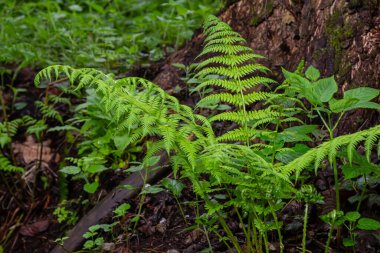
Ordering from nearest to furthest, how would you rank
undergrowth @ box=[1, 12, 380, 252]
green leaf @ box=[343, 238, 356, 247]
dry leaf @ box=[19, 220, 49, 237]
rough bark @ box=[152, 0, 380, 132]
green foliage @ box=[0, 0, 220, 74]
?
undergrowth @ box=[1, 12, 380, 252]
green leaf @ box=[343, 238, 356, 247]
rough bark @ box=[152, 0, 380, 132]
dry leaf @ box=[19, 220, 49, 237]
green foliage @ box=[0, 0, 220, 74]

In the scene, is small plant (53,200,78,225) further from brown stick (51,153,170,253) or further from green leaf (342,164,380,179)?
green leaf (342,164,380,179)

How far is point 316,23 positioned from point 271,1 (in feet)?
1.60

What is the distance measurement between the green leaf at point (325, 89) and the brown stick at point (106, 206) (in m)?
1.32

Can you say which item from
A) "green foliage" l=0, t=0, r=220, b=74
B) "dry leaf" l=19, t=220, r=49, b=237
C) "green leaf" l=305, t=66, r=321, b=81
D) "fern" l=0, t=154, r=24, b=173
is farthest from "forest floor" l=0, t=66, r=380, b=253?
"green leaf" l=305, t=66, r=321, b=81

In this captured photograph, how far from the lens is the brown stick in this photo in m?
3.14

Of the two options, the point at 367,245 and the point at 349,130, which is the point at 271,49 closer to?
the point at 349,130

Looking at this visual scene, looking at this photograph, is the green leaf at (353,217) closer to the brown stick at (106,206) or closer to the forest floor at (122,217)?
the forest floor at (122,217)

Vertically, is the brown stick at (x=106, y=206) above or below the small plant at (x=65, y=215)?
above

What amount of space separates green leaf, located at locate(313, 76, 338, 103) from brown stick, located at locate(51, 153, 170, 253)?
51.8 inches

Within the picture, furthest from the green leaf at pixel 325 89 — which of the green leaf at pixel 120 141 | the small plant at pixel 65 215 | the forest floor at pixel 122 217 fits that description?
the small plant at pixel 65 215

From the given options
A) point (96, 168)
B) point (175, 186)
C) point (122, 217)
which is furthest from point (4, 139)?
point (175, 186)

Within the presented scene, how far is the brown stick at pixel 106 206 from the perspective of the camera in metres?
3.14

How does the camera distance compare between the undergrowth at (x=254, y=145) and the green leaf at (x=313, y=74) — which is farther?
the green leaf at (x=313, y=74)

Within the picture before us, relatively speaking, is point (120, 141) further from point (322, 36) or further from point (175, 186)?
point (322, 36)
